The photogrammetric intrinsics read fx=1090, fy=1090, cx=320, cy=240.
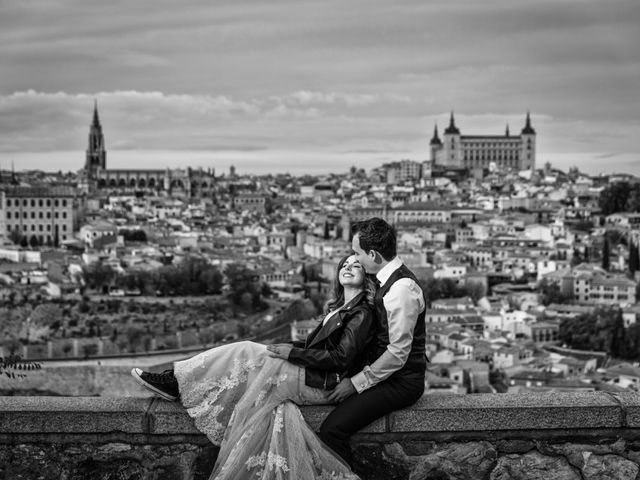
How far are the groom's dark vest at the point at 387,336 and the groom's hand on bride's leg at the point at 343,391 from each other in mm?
111

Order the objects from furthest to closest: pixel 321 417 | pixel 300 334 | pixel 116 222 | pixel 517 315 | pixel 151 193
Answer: pixel 151 193 < pixel 116 222 < pixel 517 315 < pixel 300 334 < pixel 321 417

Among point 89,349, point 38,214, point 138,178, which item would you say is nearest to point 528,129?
point 138,178

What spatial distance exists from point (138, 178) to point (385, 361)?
3427 inches

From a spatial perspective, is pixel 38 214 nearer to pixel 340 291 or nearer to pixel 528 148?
pixel 340 291

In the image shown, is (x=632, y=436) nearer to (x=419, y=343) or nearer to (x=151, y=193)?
(x=419, y=343)

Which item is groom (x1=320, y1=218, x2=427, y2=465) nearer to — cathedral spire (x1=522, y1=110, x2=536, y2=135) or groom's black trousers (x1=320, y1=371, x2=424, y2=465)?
groom's black trousers (x1=320, y1=371, x2=424, y2=465)

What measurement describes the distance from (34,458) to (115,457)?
10.7 inches

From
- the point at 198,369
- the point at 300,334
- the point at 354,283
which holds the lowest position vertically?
the point at 300,334

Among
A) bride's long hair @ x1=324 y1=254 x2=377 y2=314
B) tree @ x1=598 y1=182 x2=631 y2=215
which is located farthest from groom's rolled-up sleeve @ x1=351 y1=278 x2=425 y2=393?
tree @ x1=598 y1=182 x2=631 y2=215

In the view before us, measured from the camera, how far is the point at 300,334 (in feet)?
96.0

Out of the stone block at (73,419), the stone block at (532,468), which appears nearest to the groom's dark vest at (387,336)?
the stone block at (532,468)

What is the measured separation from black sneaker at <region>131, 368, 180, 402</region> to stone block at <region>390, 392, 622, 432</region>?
0.72 metres

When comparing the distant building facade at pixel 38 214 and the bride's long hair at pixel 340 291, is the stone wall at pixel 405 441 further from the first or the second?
the distant building facade at pixel 38 214

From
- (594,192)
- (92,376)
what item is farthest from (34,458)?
(594,192)
